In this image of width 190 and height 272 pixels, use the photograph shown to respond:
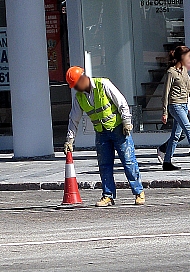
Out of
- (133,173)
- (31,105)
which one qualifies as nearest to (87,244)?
(133,173)

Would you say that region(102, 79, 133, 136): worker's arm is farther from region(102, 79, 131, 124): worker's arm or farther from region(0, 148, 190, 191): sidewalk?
region(0, 148, 190, 191): sidewalk

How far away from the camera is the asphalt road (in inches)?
288

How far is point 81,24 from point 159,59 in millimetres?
1931

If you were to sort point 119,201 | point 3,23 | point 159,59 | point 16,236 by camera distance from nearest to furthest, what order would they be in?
point 16,236 < point 119,201 < point 159,59 < point 3,23

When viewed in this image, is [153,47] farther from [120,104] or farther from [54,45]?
[120,104]

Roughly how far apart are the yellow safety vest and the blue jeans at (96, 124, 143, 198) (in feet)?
0.33

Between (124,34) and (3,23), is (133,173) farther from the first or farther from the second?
(3,23)

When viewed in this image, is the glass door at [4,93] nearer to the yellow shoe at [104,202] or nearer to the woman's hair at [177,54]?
the woman's hair at [177,54]

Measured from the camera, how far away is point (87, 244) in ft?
27.1

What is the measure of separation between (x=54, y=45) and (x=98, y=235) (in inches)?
406

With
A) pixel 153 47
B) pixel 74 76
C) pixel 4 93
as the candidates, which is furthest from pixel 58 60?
pixel 74 76

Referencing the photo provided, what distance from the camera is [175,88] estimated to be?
13.1 m

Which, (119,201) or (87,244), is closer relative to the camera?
(87,244)

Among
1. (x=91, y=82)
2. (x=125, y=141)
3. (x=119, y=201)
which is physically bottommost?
(x=119, y=201)
